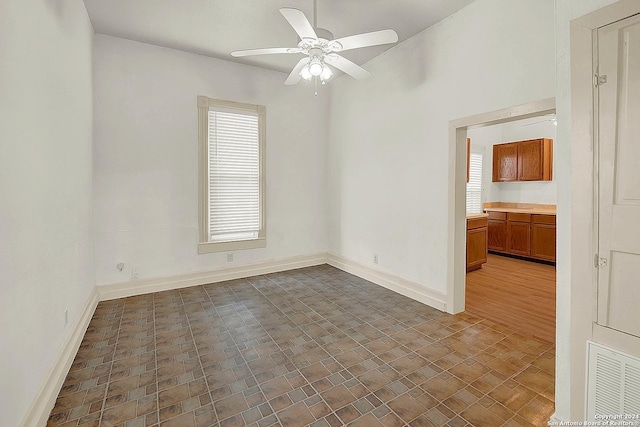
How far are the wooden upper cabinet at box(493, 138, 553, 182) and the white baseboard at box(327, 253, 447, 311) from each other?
435cm

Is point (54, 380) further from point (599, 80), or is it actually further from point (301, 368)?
point (599, 80)

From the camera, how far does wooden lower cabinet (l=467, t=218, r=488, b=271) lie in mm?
4938

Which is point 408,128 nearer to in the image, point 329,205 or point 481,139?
point 329,205

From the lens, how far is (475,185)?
6.80 metres

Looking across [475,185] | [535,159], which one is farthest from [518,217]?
[535,159]

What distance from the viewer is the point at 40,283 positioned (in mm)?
1902

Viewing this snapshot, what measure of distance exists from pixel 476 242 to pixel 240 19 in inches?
187

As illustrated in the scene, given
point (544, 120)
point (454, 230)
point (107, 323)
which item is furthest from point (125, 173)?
point (544, 120)

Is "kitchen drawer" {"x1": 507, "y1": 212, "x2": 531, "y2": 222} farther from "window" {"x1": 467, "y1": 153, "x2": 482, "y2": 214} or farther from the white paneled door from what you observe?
the white paneled door

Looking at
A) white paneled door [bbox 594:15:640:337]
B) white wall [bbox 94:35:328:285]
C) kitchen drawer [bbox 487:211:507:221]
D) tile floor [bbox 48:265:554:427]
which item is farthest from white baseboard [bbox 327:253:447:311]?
kitchen drawer [bbox 487:211:507:221]

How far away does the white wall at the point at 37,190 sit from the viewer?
1512mm

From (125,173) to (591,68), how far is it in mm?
4638

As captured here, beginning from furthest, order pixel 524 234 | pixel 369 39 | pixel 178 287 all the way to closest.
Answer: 1. pixel 524 234
2. pixel 178 287
3. pixel 369 39

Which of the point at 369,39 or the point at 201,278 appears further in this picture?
the point at 201,278
